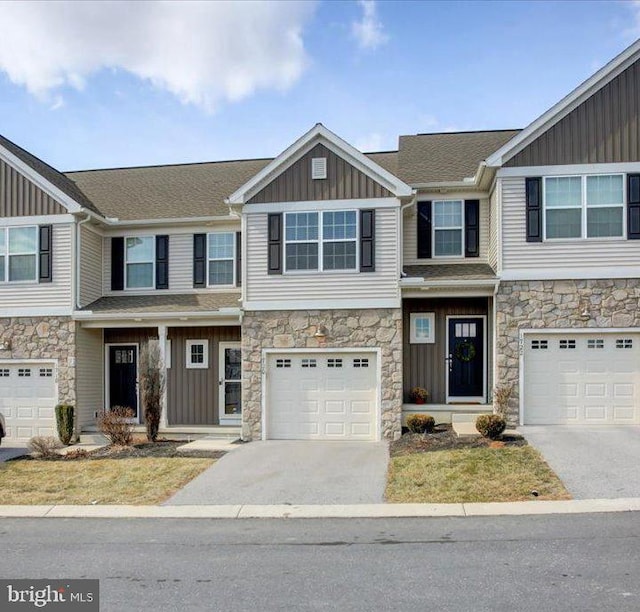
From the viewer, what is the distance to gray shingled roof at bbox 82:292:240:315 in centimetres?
1694

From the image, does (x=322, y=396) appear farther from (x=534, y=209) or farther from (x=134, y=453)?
(x=534, y=209)

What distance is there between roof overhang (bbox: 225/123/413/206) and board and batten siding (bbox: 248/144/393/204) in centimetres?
10

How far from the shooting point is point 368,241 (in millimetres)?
15539

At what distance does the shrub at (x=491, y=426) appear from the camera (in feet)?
43.9

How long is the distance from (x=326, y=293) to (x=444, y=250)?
3.52 m

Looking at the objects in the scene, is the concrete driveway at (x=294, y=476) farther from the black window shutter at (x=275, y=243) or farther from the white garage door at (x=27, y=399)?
the white garage door at (x=27, y=399)

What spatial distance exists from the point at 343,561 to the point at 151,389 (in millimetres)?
9215

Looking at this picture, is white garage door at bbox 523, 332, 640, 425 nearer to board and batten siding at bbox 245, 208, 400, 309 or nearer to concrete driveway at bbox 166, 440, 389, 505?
board and batten siding at bbox 245, 208, 400, 309

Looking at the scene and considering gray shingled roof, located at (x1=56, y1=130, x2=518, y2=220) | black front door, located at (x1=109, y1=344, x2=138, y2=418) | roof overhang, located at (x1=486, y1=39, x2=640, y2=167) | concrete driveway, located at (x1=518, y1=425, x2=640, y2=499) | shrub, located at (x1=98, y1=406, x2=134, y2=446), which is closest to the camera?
concrete driveway, located at (x1=518, y1=425, x2=640, y2=499)

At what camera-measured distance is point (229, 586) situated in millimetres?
6801

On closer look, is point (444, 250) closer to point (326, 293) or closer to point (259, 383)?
point (326, 293)

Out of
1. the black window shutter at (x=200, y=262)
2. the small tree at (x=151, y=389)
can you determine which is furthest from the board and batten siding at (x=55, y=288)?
the black window shutter at (x=200, y=262)

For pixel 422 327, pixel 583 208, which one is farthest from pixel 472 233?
pixel 583 208

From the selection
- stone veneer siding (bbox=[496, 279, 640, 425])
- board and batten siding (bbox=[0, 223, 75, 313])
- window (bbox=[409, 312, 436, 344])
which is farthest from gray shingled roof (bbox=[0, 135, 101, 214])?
stone veneer siding (bbox=[496, 279, 640, 425])
